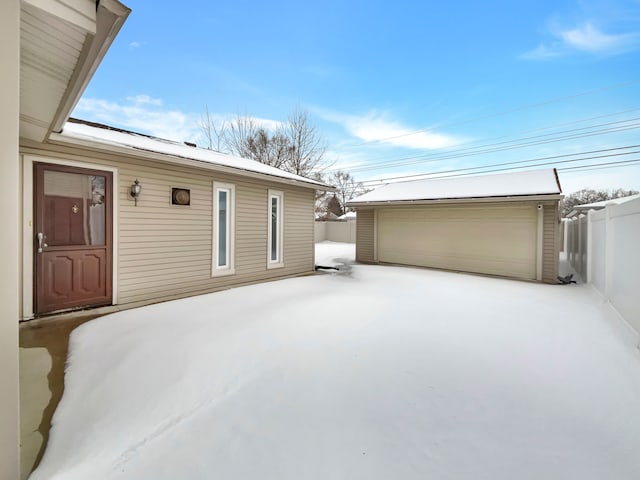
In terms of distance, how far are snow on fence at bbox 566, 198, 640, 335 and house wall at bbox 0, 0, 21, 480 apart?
550 centimetres

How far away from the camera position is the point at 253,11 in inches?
406

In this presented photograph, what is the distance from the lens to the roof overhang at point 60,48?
6.36 feet

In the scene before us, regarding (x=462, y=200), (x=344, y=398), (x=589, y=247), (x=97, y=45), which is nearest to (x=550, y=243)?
(x=589, y=247)

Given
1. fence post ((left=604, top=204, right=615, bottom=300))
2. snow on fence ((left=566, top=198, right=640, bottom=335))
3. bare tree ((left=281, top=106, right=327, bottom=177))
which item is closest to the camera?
snow on fence ((left=566, top=198, right=640, bottom=335))

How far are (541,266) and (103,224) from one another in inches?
384

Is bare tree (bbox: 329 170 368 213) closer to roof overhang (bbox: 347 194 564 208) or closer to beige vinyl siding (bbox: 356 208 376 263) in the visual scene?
beige vinyl siding (bbox: 356 208 376 263)

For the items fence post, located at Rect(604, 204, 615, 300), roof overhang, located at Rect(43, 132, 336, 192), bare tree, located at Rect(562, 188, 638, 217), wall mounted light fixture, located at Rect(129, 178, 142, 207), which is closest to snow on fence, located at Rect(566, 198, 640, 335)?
fence post, located at Rect(604, 204, 615, 300)

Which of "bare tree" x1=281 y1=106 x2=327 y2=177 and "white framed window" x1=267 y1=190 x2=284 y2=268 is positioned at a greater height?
"bare tree" x1=281 y1=106 x2=327 y2=177

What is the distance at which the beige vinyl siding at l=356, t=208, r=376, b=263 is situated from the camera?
37.7ft

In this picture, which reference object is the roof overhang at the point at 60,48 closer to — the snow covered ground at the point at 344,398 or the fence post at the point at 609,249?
the snow covered ground at the point at 344,398

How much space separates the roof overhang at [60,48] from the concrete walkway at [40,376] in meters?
2.52

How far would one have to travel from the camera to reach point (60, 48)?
2363 mm

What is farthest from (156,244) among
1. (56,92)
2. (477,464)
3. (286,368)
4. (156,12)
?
(156,12)

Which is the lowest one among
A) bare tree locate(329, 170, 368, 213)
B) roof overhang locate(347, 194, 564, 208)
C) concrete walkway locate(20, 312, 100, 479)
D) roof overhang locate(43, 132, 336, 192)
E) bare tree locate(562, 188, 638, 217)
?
concrete walkway locate(20, 312, 100, 479)
